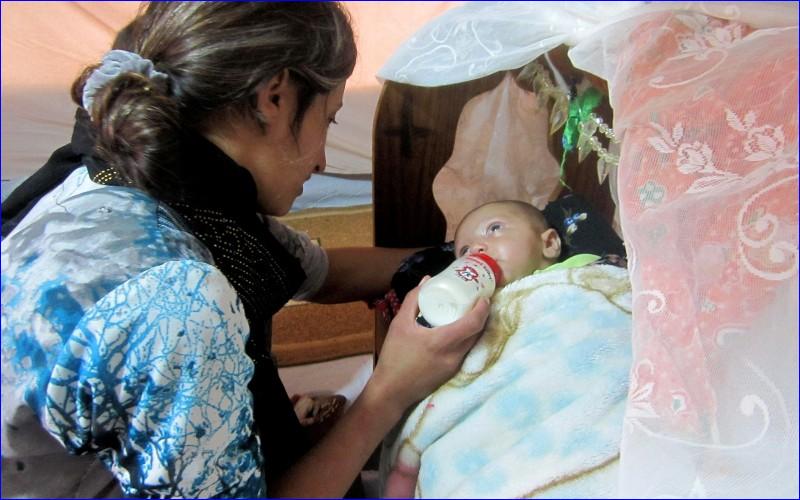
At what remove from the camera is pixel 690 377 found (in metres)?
0.67

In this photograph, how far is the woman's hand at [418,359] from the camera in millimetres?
818

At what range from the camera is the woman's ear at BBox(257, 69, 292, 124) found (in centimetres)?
67

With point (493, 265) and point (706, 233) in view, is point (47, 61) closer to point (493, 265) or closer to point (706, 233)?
point (493, 265)

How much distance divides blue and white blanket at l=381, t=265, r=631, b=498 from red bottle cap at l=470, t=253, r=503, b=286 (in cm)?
7

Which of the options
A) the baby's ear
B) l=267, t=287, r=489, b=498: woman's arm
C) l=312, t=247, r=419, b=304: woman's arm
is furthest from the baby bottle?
l=312, t=247, r=419, b=304: woman's arm

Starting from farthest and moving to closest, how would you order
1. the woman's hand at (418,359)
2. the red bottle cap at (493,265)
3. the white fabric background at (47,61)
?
the white fabric background at (47,61) → the red bottle cap at (493,265) → the woman's hand at (418,359)

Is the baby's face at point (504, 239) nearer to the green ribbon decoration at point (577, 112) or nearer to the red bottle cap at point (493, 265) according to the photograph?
the red bottle cap at point (493, 265)

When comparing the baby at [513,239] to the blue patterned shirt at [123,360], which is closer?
the blue patterned shirt at [123,360]

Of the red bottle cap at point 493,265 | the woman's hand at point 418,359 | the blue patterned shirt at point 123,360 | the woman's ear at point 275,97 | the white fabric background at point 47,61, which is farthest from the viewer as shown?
the white fabric background at point 47,61

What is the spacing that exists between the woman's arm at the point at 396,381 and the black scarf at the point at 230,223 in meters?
0.05

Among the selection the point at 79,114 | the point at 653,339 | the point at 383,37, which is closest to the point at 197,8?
the point at 79,114

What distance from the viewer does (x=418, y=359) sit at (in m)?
0.82

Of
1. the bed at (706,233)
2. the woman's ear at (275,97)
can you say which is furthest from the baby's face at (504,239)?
the woman's ear at (275,97)

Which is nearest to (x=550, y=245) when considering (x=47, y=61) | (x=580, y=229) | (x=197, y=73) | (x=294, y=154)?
(x=580, y=229)
